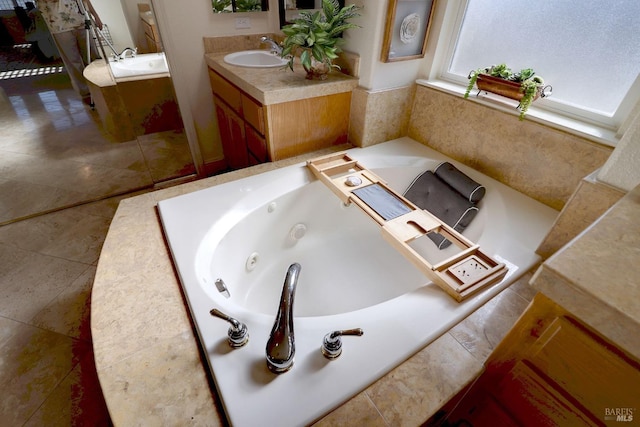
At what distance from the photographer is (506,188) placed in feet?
5.00

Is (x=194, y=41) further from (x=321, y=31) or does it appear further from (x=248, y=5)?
(x=321, y=31)

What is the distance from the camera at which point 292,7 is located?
2158 millimetres

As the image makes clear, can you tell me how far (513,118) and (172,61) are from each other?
2.16 meters

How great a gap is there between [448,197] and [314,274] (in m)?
0.83

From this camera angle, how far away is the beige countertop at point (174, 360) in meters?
0.72

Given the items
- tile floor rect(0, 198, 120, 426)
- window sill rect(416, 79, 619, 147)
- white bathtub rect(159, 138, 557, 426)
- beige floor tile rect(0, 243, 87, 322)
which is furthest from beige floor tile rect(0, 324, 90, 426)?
window sill rect(416, 79, 619, 147)

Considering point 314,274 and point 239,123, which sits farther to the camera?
point 239,123

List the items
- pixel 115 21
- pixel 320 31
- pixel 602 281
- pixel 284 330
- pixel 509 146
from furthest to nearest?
pixel 115 21, pixel 320 31, pixel 509 146, pixel 284 330, pixel 602 281

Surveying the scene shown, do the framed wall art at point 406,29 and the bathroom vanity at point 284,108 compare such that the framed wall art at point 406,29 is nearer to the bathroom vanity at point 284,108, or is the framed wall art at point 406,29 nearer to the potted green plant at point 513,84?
the bathroom vanity at point 284,108

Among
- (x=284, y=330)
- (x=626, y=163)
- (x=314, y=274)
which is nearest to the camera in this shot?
(x=284, y=330)

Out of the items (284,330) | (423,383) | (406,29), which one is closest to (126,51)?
(406,29)

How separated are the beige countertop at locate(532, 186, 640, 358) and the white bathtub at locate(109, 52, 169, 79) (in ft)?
8.07

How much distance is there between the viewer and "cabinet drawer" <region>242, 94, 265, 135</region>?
5.58 feet

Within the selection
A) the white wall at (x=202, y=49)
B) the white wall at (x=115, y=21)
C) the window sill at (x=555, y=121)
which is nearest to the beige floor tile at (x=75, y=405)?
the white wall at (x=202, y=49)
